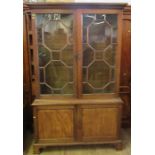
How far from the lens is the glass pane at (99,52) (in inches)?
80.7

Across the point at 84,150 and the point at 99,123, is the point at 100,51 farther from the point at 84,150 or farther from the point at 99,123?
the point at 84,150

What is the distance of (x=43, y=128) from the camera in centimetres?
217

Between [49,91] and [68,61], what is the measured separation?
0.40 m

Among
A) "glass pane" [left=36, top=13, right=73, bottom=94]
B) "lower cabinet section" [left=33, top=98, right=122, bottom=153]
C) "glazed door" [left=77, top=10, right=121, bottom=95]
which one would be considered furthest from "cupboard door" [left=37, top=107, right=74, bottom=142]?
"glazed door" [left=77, top=10, right=121, bottom=95]

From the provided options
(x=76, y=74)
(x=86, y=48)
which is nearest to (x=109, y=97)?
(x=76, y=74)

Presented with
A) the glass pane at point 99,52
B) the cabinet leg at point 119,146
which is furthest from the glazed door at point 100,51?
the cabinet leg at point 119,146

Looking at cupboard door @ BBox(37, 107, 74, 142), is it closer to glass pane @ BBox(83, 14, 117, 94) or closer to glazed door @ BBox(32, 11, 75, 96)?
glazed door @ BBox(32, 11, 75, 96)

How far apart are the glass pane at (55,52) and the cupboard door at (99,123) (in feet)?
1.09

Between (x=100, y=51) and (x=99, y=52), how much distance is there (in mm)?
15

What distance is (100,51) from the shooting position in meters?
2.12
